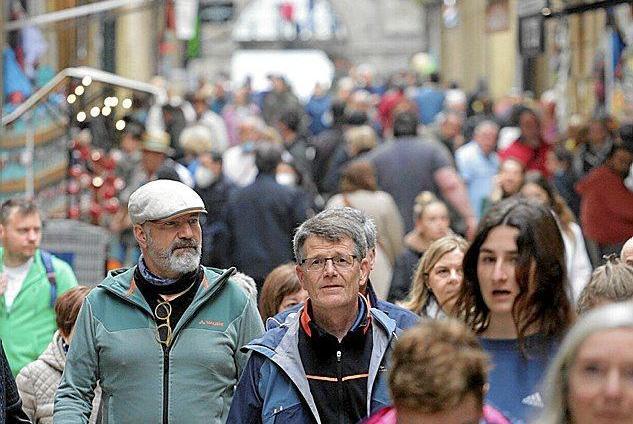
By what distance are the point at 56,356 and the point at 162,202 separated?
1.63 metres

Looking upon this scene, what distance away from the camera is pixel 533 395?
5.54m

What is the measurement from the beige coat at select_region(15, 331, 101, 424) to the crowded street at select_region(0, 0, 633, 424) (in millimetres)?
16

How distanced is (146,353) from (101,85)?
34.6 feet

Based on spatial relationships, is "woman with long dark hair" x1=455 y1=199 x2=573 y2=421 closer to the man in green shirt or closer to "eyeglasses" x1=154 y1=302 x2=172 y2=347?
"eyeglasses" x1=154 y1=302 x2=172 y2=347

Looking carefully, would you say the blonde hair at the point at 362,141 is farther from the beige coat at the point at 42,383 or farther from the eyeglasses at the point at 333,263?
the eyeglasses at the point at 333,263

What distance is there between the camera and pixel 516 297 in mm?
5793

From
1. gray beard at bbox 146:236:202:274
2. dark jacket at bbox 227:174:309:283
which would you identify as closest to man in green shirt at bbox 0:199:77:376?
gray beard at bbox 146:236:202:274

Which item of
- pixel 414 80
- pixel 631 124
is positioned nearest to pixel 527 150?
pixel 631 124

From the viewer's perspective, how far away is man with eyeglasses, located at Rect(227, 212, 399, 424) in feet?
19.2

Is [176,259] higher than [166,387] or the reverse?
higher

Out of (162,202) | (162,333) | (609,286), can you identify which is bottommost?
(162,333)

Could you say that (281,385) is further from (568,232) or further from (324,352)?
(568,232)

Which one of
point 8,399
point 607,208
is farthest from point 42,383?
point 607,208

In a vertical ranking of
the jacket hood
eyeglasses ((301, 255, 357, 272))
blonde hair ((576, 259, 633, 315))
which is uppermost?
eyeglasses ((301, 255, 357, 272))
